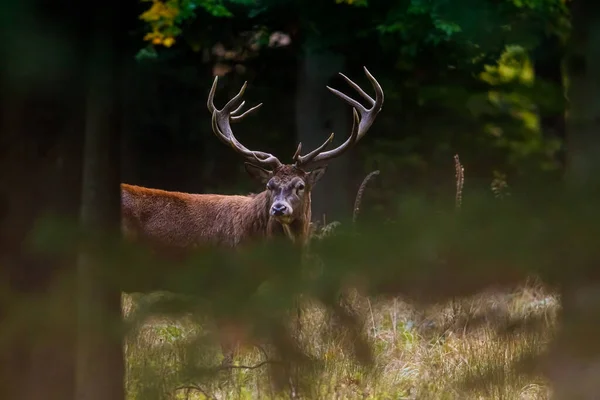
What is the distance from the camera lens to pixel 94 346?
2.71m

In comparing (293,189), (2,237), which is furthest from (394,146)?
(2,237)

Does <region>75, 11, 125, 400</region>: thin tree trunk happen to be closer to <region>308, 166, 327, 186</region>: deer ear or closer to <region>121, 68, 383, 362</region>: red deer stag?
<region>121, 68, 383, 362</region>: red deer stag

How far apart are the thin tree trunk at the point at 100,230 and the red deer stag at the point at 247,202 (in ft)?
16.4

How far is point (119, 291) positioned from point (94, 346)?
22cm

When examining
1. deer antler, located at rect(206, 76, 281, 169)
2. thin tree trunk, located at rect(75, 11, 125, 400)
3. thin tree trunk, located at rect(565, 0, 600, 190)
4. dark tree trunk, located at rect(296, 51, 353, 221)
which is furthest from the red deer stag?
thin tree trunk, located at rect(565, 0, 600, 190)

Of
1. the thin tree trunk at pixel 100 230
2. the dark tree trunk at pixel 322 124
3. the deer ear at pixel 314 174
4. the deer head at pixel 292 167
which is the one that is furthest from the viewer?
the dark tree trunk at pixel 322 124

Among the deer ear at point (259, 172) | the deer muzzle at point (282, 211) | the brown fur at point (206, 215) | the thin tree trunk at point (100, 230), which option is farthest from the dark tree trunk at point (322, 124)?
the thin tree trunk at point (100, 230)

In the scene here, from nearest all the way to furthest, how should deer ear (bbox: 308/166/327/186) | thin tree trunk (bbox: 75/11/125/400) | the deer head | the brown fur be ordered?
thin tree trunk (bbox: 75/11/125/400) → the deer head → the brown fur → deer ear (bbox: 308/166/327/186)

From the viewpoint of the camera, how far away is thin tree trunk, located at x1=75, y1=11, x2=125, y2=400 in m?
2.60

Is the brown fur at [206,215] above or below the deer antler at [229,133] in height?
below

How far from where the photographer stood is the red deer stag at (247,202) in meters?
8.41

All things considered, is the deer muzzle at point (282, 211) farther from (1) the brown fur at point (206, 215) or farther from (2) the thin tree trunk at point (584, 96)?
(2) the thin tree trunk at point (584, 96)

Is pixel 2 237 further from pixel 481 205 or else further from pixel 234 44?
pixel 234 44

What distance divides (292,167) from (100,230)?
6.02 meters
